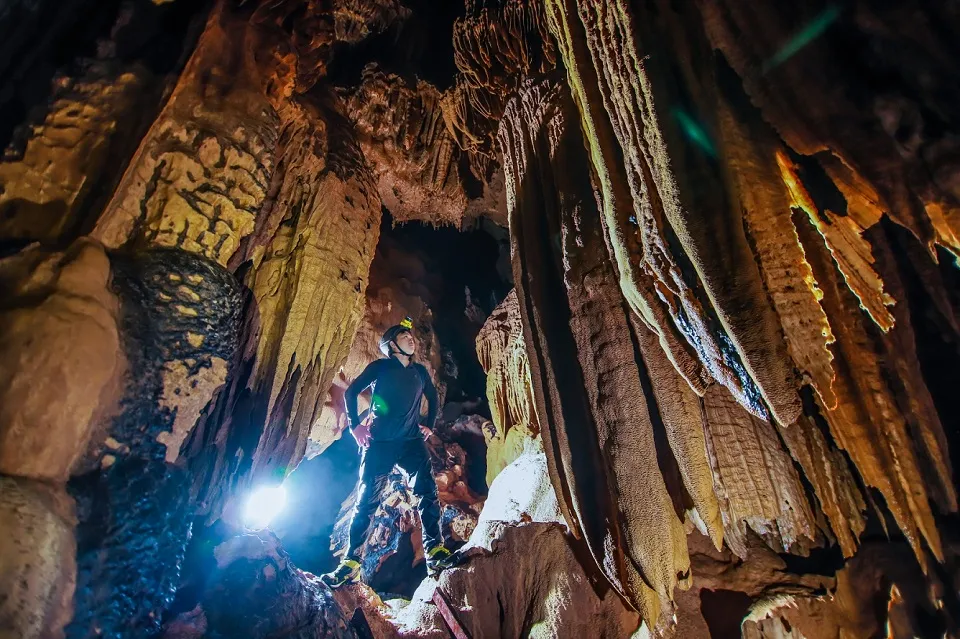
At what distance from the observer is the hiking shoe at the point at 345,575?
3221 millimetres

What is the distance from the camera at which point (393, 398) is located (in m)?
4.51

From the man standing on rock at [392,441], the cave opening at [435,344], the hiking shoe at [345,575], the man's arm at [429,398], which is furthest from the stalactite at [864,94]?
the cave opening at [435,344]

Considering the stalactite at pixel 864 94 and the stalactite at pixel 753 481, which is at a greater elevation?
the stalactite at pixel 864 94

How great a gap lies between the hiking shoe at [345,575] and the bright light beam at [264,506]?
6.62 feet

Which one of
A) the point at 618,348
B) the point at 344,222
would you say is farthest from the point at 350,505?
the point at 618,348

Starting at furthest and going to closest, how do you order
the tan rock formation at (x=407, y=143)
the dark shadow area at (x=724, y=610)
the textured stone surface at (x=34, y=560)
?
the tan rock formation at (x=407, y=143)
the dark shadow area at (x=724, y=610)
the textured stone surface at (x=34, y=560)

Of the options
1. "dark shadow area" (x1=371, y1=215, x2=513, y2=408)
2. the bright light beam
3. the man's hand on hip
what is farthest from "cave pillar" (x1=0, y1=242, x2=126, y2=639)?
"dark shadow area" (x1=371, y1=215, x2=513, y2=408)

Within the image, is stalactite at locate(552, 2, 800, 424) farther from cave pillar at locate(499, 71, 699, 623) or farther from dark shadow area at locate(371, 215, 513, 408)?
dark shadow area at locate(371, 215, 513, 408)

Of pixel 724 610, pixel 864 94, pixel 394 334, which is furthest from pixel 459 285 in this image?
pixel 864 94

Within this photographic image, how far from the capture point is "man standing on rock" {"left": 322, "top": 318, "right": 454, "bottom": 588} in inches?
147

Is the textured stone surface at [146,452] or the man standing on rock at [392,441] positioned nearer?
the textured stone surface at [146,452]

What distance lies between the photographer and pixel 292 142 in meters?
3.80

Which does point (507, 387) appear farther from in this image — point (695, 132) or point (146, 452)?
point (146, 452)

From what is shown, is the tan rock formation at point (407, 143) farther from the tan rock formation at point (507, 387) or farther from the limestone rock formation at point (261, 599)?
the limestone rock formation at point (261, 599)
